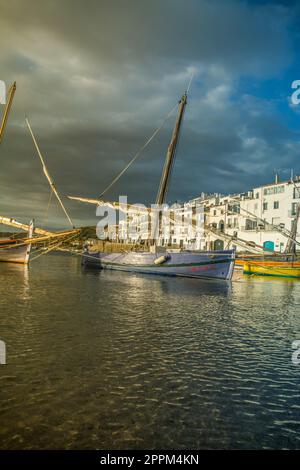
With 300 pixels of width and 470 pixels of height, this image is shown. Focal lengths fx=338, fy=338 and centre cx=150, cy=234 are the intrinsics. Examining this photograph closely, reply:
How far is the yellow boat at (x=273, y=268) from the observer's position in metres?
43.0

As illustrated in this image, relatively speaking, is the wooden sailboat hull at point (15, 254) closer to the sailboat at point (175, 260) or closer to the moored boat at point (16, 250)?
the moored boat at point (16, 250)

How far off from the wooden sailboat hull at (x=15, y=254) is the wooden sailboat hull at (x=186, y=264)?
14.1 meters

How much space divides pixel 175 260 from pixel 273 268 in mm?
14410

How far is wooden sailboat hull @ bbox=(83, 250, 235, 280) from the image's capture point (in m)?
36.2

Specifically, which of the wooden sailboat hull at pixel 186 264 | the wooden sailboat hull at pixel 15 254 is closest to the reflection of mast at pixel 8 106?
the wooden sailboat hull at pixel 15 254

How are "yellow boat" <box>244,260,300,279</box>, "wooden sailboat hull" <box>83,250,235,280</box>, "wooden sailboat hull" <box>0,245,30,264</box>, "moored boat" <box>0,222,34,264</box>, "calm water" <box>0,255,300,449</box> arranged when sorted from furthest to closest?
1. "wooden sailboat hull" <box>0,245,30,264</box>
2. "moored boat" <box>0,222,34,264</box>
3. "yellow boat" <box>244,260,300,279</box>
4. "wooden sailboat hull" <box>83,250,235,280</box>
5. "calm water" <box>0,255,300,449</box>

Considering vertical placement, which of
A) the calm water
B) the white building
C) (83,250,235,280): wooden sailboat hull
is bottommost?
the calm water

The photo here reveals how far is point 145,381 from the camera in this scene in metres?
8.07

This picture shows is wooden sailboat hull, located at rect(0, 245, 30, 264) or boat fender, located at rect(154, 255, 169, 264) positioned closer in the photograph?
boat fender, located at rect(154, 255, 169, 264)

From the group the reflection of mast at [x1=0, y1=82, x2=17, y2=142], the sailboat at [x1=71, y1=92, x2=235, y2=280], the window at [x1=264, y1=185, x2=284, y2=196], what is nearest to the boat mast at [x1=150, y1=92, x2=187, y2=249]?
the sailboat at [x1=71, y1=92, x2=235, y2=280]

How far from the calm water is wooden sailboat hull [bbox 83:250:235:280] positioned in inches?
786

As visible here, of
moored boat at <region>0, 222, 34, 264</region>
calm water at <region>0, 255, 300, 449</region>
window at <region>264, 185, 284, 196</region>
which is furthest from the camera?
window at <region>264, 185, 284, 196</region>

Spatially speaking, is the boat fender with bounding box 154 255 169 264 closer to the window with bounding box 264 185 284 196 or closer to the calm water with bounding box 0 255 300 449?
the calm water with bounding box 0 255 300 449
